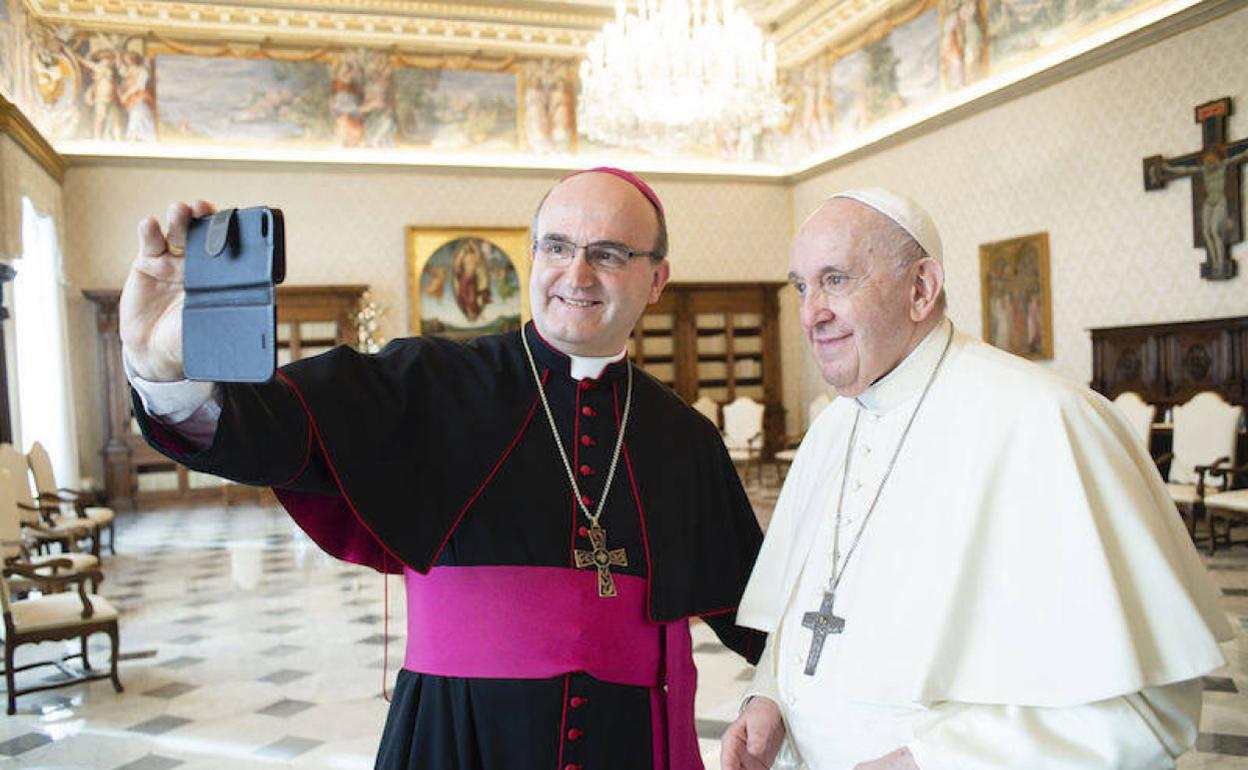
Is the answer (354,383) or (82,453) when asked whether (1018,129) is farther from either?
(82,453)

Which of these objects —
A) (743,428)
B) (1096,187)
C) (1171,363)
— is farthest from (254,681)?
(1096,187)

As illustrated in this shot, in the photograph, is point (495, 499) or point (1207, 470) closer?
point (495, 499)

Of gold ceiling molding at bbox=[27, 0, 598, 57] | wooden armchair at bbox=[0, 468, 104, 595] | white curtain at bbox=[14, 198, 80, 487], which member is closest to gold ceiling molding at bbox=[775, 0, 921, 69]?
gold ceiling molding at bbox=[27, 0, 598, 57]

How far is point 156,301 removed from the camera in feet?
4.34

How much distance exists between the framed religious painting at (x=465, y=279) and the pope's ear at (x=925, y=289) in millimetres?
13524

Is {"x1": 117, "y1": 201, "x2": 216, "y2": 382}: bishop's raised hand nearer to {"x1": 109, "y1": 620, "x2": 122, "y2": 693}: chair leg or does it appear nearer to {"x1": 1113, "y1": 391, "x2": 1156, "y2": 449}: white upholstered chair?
{"x1": 109, "y1": 620, "x2": 122, "y2": 693}: chair leg

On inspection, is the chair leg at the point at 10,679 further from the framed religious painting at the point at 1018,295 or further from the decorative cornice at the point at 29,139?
the framed religious painting at the point at 1018,295

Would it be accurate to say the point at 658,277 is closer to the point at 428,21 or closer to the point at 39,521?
the point at 39,521

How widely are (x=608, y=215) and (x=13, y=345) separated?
10895mm

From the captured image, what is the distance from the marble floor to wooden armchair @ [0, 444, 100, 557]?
1.63 ft

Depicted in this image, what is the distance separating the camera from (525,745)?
1893 millimetres

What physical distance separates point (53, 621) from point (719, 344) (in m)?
12.2

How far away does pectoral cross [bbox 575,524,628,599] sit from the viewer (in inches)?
79.0

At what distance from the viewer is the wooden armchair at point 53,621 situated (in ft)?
17.8
